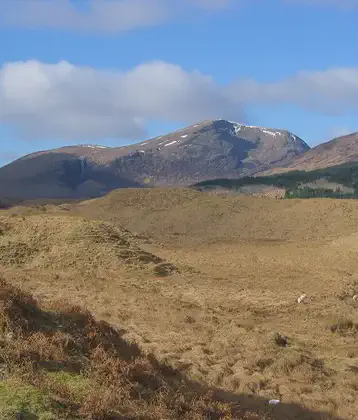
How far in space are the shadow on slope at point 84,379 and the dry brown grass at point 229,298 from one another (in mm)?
530

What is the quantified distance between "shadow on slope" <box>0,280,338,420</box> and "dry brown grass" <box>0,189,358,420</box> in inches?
20.9

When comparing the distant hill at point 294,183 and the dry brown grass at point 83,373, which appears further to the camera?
the distant hill at point 294,183

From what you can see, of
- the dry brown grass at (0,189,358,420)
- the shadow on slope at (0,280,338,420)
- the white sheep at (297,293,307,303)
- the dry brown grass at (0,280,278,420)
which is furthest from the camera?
the white sheep at (297,293,307,303)

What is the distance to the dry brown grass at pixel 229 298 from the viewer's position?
41.8ft

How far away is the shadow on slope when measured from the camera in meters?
7.40

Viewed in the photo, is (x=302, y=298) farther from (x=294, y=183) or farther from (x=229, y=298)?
(x=294, y=183)

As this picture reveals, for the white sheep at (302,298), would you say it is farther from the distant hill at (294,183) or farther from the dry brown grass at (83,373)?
the distant hill at (294,183)

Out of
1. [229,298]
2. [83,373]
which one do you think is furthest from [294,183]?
[83,373]

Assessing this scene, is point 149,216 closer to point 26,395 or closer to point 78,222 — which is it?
point 78,222

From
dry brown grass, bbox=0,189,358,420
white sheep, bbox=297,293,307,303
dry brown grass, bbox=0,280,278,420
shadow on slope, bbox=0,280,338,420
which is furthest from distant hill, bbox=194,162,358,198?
dry brown grass, bbox=0,280,278,420

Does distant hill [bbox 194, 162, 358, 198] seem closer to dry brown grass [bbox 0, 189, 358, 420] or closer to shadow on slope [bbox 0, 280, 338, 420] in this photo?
dry brown grass [bbox 0, 189, 358, 420]

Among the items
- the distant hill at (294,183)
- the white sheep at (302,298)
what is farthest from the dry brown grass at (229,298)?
the distant hill at (294,183)

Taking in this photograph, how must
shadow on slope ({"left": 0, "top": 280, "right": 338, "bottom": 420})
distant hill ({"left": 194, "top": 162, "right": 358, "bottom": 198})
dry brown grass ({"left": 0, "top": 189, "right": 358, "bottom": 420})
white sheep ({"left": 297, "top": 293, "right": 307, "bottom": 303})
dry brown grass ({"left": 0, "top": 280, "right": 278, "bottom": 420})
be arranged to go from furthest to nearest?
distant hill ({"left": 194, "top": 162, "right": 358, "bottom": 198}) < white sheep ({"left": 297, "top": 293, "right": 307, "bottom": 303}) < dry brown grass ({"left": 0, "top": 189, "right": 358, "bottom": 420}) < dry brown grass ({"left": 0, "top": 280, "right": 278, "bottom": 420}) < shadow on slope ({"left": 0, "top": 280, "right": 338, "bottom": 420})

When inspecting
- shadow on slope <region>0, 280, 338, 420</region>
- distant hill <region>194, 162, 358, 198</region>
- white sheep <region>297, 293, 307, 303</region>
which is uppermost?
distant hill <region>194, 162, 358, 198</region>
